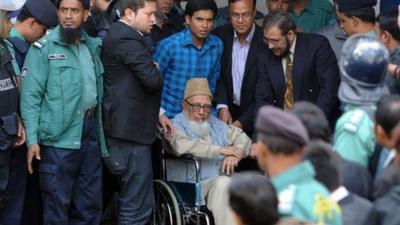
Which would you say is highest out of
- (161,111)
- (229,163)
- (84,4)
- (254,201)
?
(84,4)

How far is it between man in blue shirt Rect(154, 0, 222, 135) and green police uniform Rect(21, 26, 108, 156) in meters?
0.86

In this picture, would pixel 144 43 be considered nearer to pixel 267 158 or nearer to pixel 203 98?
pixel 203 98

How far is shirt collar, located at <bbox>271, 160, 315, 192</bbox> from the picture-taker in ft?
12.5

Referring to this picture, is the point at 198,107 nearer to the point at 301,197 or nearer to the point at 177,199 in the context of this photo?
the point at 177,199

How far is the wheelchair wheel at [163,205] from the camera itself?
6926 mm

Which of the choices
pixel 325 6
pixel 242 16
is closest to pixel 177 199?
pixel 242 16

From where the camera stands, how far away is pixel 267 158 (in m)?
3.93

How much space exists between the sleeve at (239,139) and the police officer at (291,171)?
313 centimetres

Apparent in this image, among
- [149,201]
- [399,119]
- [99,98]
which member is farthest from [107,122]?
[399,119]

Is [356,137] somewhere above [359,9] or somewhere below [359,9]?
below

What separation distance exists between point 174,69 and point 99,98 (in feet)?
2.46

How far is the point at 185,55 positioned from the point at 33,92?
1.29 m

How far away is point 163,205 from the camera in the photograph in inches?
278

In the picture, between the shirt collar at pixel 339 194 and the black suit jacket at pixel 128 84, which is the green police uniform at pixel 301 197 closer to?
the shirt collar at pixel 339 194
